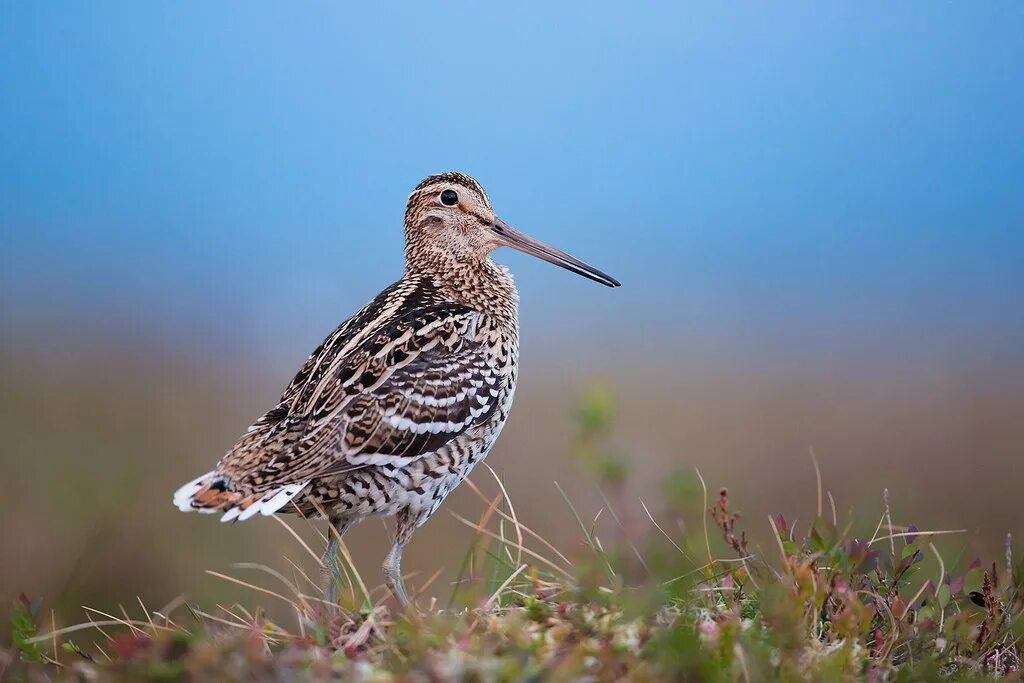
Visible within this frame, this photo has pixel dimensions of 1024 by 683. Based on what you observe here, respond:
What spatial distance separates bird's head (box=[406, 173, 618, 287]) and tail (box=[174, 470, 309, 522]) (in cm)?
195

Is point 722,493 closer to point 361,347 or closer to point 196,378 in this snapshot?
point 361,347

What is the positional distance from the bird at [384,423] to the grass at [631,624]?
408 millimetres

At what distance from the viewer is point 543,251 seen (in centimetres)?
683

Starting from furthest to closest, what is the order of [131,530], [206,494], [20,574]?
[131,530], [20,574], [206,494]

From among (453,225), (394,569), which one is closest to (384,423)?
(394,569)

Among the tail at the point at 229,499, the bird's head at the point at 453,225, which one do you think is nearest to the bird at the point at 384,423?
→ the tail at the point at 229,499

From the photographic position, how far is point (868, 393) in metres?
21.2

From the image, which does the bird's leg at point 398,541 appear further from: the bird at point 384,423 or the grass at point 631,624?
the grass at point 631,624

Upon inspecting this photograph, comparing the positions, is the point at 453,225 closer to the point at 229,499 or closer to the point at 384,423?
the point at 384,423

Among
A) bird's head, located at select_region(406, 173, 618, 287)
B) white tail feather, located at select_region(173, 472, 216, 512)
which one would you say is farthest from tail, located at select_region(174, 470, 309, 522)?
bird's head, located at select_region(406, 173, 618, 287)

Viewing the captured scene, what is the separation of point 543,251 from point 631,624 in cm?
329

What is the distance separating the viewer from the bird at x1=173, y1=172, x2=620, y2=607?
508 centimetres

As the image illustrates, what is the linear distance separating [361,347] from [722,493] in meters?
2.07

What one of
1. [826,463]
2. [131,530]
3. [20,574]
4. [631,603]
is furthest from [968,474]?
[631,603]
